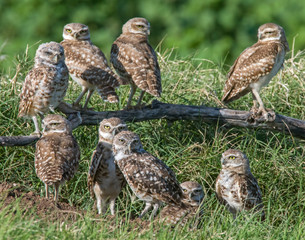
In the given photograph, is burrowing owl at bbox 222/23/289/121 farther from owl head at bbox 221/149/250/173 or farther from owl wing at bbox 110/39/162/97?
owl head at bbox 221/149/250/173

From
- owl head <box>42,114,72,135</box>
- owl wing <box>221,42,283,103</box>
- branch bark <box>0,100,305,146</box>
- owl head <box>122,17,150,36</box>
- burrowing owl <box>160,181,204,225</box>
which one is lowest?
burrowing owl <box>160,181,204,225</box>

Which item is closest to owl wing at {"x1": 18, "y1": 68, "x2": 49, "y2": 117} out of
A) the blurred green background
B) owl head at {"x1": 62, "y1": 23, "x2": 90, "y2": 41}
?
owl head at {"x1": 62, "y1": 23, "x2": 90, "y2": 41}

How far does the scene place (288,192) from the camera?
22.0 feet

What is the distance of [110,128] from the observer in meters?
6.24

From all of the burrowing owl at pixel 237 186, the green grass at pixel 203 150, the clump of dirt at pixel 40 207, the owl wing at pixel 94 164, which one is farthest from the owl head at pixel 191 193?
the clump of dirt at pixel 40 207

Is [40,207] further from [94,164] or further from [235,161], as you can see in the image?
[235,161]

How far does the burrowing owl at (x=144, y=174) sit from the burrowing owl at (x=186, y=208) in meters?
0.08

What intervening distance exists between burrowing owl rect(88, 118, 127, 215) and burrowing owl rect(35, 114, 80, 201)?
0.27 meters

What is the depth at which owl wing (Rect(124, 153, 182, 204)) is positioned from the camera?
570cm

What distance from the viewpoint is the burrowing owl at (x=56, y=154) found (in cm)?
564

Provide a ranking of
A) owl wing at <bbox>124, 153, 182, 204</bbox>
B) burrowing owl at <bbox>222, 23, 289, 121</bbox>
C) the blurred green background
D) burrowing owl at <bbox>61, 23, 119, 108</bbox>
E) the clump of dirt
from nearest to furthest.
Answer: the clump of dirt
owl wing at <bbox>124, 153, 182, 204</bbox>
burrowing owl at <bbox>61, 23, 119, 108</bbox>
burrowing owl at <bbox>222, 23, 289, 121</bbox>
the blurred green background

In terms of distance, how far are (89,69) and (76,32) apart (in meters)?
0.67

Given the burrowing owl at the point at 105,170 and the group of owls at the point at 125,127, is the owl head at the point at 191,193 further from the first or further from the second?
the burrowing owl at the point at 105,170

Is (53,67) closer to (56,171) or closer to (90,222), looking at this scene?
(56,171)
